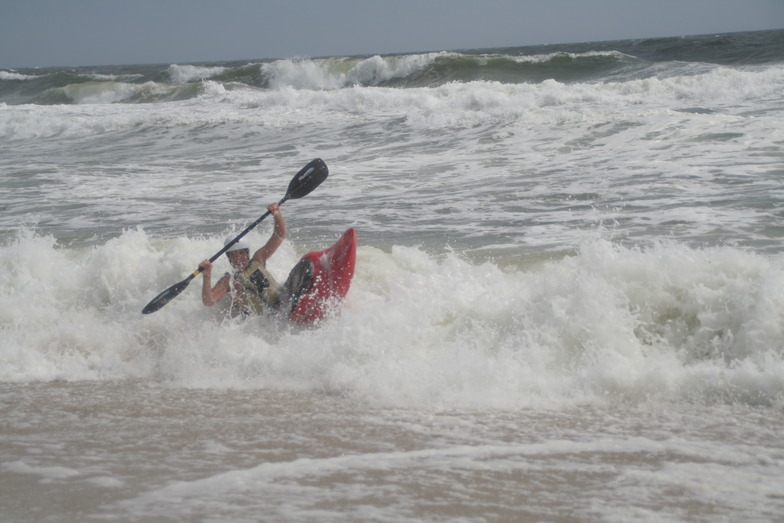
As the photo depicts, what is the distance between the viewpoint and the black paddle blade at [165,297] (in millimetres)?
5184

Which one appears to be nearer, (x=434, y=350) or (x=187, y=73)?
(x=434, y=350)

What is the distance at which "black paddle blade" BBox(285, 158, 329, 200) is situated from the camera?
610cm

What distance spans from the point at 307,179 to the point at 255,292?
1.18 m

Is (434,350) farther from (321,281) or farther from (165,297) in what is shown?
(165,297)

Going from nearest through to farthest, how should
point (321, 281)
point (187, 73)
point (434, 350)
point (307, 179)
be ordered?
point (434, 350), point (321, 281), point (307, 179), point (187, 73)

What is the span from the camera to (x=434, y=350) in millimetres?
4797

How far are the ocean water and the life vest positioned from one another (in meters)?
0.12

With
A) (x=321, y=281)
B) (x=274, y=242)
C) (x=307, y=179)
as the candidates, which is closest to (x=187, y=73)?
(x=307, y=179)

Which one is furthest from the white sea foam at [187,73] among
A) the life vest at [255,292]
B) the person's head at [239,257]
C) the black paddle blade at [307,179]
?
the life vest at [255,292]

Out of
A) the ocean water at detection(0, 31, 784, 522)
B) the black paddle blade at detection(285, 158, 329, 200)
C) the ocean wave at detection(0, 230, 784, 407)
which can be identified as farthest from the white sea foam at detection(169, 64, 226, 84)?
the ocean wave at detection(0, 230, 784, 407)

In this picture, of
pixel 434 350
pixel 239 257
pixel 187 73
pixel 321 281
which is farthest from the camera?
pixel 187 73

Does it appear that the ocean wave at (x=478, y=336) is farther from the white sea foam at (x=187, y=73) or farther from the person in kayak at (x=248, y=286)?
the white sea foam at (x=187, y=73)

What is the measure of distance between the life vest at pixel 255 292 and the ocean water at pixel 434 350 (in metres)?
0.12

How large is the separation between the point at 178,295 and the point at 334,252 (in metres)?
1.19
